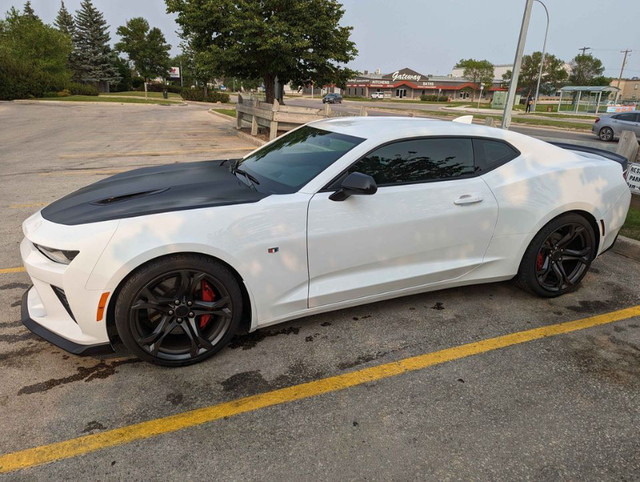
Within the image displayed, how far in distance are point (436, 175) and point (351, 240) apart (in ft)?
2.97

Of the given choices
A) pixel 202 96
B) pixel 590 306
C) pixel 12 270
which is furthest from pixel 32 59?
pixel 590 306

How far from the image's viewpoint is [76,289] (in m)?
2.48

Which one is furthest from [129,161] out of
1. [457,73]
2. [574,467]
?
[457,73]

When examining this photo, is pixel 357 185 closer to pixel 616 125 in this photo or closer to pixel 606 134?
pixel 616 125

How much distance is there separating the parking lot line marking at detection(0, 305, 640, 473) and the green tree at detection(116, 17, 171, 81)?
257 ft

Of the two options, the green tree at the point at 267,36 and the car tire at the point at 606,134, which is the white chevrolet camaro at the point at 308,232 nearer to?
the green tree at the point at 267,36

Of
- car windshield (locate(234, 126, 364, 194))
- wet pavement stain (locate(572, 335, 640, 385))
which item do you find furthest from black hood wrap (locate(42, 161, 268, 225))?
wet pavement stain (locate(572, 335, 640, 385))

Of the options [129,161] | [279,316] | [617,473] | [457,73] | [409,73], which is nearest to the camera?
[617,473]

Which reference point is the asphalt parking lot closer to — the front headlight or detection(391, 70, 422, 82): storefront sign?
the front headlight

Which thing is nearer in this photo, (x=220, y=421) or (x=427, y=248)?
(x=220, y=421)

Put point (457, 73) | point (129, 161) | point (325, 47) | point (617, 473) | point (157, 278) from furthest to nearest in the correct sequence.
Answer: point (457, 73) < point (325, 47) < point (129, 161) < point (157, 278) < point (617, 473)

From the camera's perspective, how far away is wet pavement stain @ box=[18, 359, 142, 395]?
258 centimetres

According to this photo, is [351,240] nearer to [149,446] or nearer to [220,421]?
[220,421]

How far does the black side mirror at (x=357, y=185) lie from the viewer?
281 centimetres
